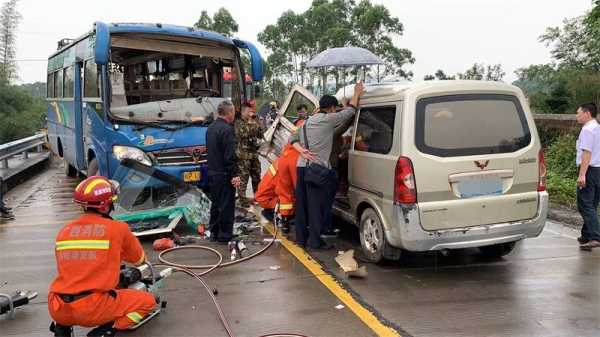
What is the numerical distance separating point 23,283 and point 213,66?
4.65m

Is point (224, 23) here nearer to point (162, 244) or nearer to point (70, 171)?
point (70, 171)

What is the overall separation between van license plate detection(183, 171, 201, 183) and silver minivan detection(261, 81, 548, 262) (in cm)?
328

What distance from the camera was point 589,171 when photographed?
5859 mm

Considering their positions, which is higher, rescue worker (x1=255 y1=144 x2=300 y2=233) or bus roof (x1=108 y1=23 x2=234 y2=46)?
bus roof (x1=108 y1=23 x2=234 y2=46)

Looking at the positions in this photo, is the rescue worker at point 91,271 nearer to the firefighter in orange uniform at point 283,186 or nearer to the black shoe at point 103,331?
the black shoe at point 103,331

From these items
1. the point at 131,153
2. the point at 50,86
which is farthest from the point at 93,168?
the point at 50,86

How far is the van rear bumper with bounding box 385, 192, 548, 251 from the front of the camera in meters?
4.65

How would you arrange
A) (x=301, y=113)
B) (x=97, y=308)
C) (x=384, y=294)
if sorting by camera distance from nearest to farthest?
1. (x=97, y=308)
2. (x=384, y=294)
3. (x=301, y=113)

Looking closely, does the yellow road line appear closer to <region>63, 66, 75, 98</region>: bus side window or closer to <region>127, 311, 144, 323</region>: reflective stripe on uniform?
<region>127, 311, 144, 323</region>: reflective stripe on uniform

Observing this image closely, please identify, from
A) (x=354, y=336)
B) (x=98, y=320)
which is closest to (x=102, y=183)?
(x=98, y=320)

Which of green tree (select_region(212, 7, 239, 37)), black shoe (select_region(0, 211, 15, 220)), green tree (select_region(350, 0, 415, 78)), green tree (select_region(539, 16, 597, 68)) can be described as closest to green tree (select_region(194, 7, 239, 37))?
green tree (select_region(212, 7, 239, 37))

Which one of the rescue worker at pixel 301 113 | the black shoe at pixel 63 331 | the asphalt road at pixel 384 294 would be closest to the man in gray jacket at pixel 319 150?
the asphalt road at pixel 384 294

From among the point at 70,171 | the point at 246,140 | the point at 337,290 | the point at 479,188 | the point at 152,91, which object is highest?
the point at 152,91

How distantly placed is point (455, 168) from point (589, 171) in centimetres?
218
